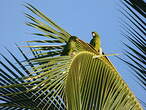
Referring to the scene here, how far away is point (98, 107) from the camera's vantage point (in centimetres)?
266

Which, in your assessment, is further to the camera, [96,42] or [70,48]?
[96,42]

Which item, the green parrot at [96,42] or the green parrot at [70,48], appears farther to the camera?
the green parrot at [96,42]

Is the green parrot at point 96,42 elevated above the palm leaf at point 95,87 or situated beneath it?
elevated above

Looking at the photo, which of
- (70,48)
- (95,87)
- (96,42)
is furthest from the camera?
(96,42)

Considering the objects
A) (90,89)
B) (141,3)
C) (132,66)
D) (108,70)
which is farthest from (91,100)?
(141,3)

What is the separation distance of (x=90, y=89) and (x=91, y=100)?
0.07m

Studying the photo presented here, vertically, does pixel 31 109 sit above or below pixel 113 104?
above

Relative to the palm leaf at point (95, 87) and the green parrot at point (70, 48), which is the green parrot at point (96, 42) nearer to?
the palm leaf at point (95, 87)

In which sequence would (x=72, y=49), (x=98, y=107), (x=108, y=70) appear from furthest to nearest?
(x=108, y=70)
(x=98, y=107)
(x=72, y=49)

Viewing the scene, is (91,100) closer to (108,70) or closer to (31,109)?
(108,70)

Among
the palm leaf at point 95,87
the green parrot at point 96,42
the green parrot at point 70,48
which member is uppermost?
the green parrot at point 96,42

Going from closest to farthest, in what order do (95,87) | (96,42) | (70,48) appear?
(70,48) → (95,87) → (96,42)

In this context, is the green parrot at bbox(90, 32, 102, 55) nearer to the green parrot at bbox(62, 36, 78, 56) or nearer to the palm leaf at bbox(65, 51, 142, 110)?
the palm leaf at bbox(65, 51, 142, 110)

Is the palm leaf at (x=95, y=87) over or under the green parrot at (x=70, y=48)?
under
